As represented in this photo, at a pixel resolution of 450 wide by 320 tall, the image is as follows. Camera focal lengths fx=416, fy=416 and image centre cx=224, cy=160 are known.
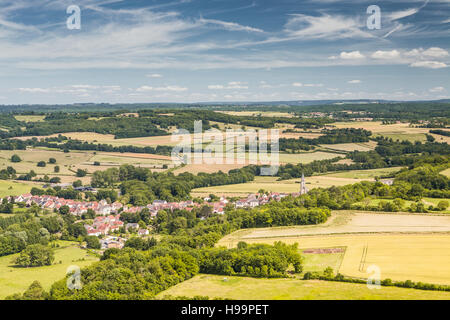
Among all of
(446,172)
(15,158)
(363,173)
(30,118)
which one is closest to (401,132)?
(363,173)

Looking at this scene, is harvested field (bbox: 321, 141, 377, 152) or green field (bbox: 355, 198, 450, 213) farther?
harvested field (bbox: 321, 141, 377, 152)

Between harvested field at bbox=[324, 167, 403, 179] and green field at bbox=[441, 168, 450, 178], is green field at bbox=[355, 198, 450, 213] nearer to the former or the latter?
green field at bbox=[441, 168, 450, 178]

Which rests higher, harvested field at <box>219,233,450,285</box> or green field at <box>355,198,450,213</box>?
green field at <box>355,198,450,213</box>

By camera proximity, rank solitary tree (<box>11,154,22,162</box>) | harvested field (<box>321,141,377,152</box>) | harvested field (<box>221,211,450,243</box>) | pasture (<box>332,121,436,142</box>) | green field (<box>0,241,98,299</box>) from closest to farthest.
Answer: green field (<box>0,241,98,299</box>), harvested field (<box>221,211,450,243</box>), solitary tree (<box>11,154,22,162</box>), harvested field (<box>321,141,377,152</box>), pasture (<box>332,121,436,142</box>)

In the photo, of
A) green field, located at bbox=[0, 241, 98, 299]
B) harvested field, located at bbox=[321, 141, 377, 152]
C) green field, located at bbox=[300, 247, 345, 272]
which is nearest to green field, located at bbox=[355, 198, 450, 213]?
green field, located at bbox=[300, 247, 345, 272]

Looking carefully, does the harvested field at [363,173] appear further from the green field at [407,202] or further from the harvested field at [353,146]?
the green field at [407,202]

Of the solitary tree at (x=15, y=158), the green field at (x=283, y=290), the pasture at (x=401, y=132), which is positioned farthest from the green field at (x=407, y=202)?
the solitary tree at (x=15, y=158)

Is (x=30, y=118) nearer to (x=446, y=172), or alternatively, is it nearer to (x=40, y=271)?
(x=40, y=271)
